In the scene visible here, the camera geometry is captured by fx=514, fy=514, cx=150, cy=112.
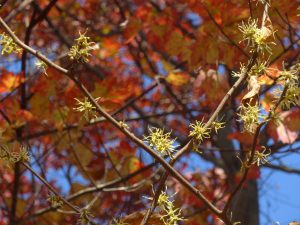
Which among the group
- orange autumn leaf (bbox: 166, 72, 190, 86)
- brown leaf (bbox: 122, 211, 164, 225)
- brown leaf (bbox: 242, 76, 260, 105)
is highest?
orange autumn leaf (bbox: 166, 72, 190, 86)

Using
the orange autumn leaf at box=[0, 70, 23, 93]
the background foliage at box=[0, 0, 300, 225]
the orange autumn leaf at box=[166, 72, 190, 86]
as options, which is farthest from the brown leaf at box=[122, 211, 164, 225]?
the orange autumn leaf at box=[166, 72, 190, 86]

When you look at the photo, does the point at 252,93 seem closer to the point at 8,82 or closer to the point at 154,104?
the point at 8,82

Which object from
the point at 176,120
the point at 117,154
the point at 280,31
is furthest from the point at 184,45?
the point at 176,120

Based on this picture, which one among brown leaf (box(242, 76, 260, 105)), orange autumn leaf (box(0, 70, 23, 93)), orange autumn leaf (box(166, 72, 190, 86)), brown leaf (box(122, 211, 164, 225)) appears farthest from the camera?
orange autumn leaf (box(166, 72, 190, 86))

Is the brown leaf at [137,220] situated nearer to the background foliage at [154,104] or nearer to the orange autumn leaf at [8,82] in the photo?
the background foliage at [154,104]

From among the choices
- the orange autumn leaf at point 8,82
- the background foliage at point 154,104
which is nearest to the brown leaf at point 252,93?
the background foliage at point 154,104

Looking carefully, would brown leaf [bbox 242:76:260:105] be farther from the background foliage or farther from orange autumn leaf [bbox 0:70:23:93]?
orange autumn leaf [bbox 0:70:23:93]

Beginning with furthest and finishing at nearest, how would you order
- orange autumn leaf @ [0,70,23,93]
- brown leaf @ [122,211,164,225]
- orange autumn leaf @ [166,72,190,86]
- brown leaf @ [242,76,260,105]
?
1. orange autumn leaf @ [166,72,190,86]
2. orange autumn leaf @ [0,70,23,93]
3. brown leaf @ [122,211,164,225]
4. brown leaf @ [242,76,260,105]

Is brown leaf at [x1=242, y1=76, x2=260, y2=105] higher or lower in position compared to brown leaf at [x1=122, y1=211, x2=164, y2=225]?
higher

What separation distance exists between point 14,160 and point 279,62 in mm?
1486

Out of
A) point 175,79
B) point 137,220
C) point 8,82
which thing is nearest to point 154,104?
point 175,79

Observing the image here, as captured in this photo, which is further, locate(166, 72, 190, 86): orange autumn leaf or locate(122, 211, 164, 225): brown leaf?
locate(166, 72, 190, 86): orange autumn leaf

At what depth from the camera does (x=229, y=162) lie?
3.98 metres

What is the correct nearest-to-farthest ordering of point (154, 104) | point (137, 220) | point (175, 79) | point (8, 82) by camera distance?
point (137, 220) → point (8, 82) → point (175, 79) → point (154, 104)
